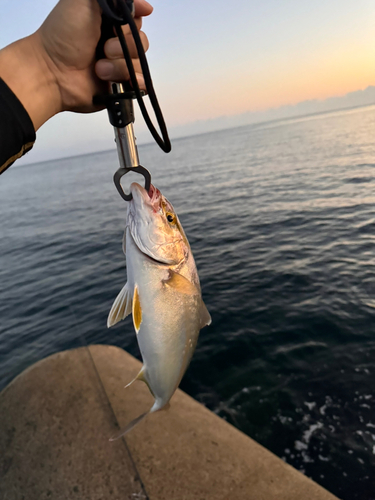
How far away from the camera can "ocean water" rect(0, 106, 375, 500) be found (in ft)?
16.6

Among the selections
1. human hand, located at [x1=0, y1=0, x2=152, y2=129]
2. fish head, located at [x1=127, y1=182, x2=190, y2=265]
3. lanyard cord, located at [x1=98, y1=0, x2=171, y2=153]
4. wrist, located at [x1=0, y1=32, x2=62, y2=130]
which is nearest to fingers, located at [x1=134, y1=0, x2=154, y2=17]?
human hand, located at [x1=0, y1=0, x2=152, y2=129]

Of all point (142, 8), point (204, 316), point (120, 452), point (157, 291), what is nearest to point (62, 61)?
point (142, 8)

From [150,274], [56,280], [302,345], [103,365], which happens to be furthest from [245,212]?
[150,274]

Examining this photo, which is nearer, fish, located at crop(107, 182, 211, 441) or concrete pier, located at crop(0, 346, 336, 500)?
fish, located at crop(107, 182, 211, 441)

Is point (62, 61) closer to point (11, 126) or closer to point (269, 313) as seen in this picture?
point (11, 126)

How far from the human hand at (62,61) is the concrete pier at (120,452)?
3.78m

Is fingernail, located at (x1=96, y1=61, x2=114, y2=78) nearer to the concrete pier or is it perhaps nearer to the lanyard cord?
the lanyard cord

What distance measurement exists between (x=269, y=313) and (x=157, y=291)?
6331 millimetres

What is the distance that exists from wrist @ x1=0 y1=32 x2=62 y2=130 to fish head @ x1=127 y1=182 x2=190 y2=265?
0.82 meters

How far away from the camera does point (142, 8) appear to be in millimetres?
1852

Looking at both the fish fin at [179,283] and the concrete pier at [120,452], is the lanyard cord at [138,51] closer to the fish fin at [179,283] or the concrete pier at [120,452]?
the fish fin at [179,283]

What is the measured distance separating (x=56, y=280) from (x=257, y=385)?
9.04 metres

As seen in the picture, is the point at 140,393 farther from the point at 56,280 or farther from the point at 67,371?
the point at 56,280

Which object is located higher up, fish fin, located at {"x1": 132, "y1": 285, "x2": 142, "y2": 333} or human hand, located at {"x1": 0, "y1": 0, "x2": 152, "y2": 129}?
human hand, located at {"x1": 0, "y1": 0, "x2": 152, "y2": 129}
